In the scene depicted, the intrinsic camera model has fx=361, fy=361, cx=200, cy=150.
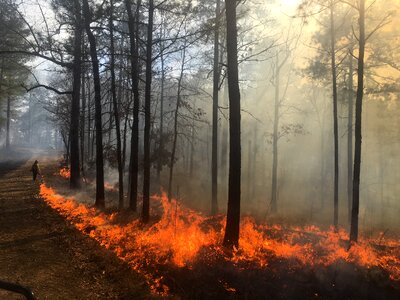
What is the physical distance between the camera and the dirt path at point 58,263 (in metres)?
7.18

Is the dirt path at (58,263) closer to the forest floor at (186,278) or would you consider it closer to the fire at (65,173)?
the forest floor at (186,278)

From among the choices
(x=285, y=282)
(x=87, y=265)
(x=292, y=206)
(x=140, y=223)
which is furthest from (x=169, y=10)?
(x=292, y=206)

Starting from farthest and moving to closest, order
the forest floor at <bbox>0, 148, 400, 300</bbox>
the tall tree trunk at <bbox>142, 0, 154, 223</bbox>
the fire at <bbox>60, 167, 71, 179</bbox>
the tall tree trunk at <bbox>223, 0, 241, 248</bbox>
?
the fire at <bbox>60, 167, 71, 179</bbox> < the tall tree trunk at <bbox>142, 0, 154, 223</bbox> < the tall tree trunk at <bbox>223, 0, 241, 248</bbox> < the forest floor at <bbox>0, 148, 400, 300</bbox>

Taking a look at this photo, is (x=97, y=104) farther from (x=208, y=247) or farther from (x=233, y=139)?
(x=208, y=247)

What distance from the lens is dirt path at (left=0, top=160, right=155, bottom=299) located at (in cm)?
718

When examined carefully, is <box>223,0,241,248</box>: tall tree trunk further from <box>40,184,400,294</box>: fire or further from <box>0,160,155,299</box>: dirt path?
<box>0,160,155,299</box>: dirt path

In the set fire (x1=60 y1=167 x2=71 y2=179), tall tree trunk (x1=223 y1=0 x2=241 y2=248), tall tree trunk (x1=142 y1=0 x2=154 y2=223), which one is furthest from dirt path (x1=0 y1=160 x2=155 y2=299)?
fire (x1=60 y1=167 x2=71 y2=179)

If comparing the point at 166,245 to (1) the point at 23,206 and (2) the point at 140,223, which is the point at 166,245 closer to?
(2) the point at 140,223

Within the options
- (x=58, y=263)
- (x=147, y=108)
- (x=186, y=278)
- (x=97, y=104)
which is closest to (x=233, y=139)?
(x=186, y=278)

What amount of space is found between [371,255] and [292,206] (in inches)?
753

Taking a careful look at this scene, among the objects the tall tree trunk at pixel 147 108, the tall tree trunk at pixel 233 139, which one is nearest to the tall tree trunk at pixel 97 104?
the tall tree trunk at pixel 147 108

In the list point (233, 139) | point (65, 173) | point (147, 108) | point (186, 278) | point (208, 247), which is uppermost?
point (147, 108)

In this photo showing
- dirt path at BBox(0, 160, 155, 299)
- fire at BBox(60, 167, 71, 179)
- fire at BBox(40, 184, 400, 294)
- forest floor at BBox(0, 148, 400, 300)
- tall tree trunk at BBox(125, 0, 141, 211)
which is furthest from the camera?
fire at BBox(60, 167, 71, 179)

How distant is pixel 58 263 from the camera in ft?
28.2
